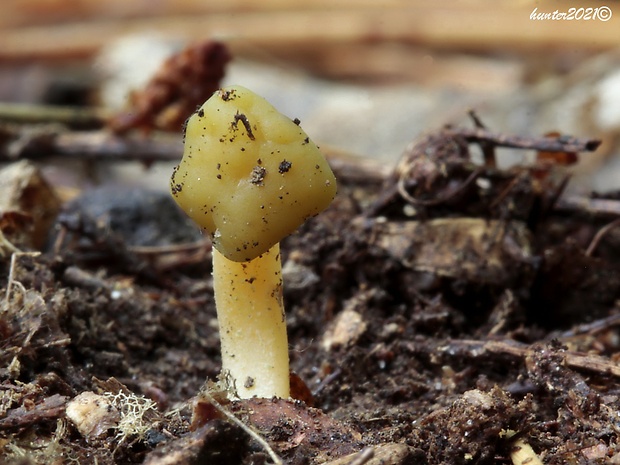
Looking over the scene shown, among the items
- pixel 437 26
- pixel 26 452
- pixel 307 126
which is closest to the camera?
pixel 26 452

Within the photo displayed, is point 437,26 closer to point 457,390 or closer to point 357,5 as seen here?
point 357,5

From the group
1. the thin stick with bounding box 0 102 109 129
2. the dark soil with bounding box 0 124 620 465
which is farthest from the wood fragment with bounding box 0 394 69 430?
the thin stick with bounding box 0 102 109 129

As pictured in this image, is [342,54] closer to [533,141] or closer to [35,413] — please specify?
[533,141]

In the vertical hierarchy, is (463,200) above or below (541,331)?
above

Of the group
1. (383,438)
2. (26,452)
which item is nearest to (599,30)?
(383,438)

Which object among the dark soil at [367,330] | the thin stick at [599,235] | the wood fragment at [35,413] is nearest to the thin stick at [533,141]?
the dark soil at [367,330]

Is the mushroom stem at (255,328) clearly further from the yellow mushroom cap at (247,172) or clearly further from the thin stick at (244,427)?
the thin stick at (244,427)

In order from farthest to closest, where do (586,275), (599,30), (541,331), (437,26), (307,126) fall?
(437,26) → (599,30) → (307,126) → (586,275) → (541,331)
